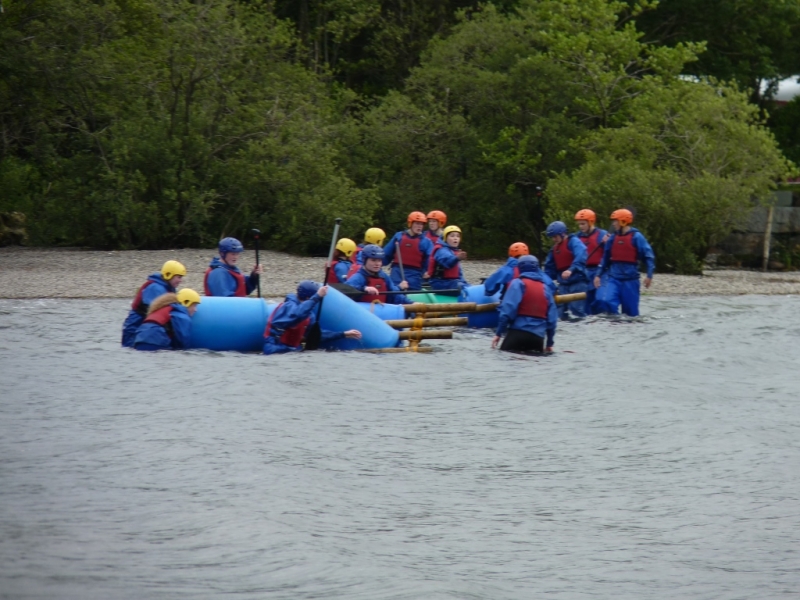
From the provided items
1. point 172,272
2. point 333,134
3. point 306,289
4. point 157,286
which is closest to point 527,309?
point 306,289

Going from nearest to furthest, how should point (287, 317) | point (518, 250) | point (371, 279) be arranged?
point (287, 317) → point (371, 279) → point (518, 250)

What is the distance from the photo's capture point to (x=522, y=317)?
14.5 meters

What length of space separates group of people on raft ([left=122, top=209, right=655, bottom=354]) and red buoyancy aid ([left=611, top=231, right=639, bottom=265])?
0.05 feet

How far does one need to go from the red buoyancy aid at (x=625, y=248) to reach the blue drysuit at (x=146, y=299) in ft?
24.1

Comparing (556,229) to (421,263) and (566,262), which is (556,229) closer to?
(566,262)

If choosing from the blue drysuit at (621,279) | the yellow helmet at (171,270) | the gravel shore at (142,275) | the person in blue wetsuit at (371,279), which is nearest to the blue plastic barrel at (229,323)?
the yellow helmet at (171,270)

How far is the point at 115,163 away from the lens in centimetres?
2681

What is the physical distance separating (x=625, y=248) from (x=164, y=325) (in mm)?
7682

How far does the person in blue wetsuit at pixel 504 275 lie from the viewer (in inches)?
635

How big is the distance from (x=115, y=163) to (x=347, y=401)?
15.6 m

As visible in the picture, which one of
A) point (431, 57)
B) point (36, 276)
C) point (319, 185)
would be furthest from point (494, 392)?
point (431, 57)

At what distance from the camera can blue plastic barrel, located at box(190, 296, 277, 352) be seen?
1400 centimetres

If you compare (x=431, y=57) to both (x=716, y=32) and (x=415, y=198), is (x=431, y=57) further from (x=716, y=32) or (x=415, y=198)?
(x=716, y=32)

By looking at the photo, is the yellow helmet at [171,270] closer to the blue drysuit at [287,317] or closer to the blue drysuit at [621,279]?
the blue drysuit at [287,317]
